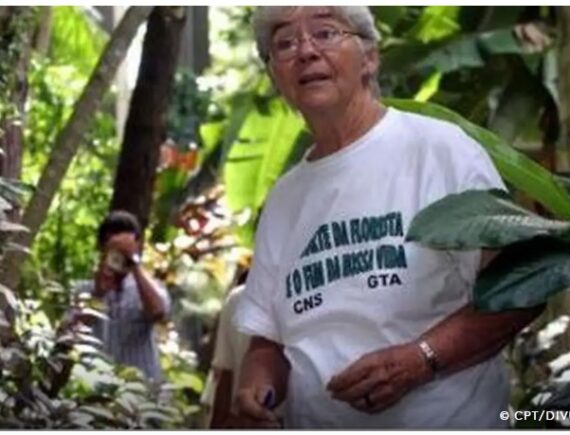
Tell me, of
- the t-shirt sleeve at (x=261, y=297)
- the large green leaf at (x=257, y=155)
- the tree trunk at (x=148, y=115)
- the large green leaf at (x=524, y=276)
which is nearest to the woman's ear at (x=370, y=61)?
the t-shirt sleeve at (x=261, y=297)

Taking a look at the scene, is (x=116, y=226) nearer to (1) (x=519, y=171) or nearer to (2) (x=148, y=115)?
(2) (x=148, y=115)

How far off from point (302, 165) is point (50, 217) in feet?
2.49

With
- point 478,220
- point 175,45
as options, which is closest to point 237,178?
point 175,45

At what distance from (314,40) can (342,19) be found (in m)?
0.05

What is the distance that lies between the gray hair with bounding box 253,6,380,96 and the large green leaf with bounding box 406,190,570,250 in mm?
298

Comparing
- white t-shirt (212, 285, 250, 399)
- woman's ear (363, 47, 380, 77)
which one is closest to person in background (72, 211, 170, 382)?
white t-shirt (212, 285, 250, 399)

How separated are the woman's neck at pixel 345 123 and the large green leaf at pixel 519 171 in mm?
120

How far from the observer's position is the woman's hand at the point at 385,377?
191 cm

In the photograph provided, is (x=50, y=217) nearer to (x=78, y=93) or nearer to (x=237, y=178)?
(x=78, y=93)

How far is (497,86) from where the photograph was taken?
151 inches

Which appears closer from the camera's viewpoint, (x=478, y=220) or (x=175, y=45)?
(x=478, y=220)

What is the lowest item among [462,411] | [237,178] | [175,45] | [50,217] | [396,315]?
[462,411]

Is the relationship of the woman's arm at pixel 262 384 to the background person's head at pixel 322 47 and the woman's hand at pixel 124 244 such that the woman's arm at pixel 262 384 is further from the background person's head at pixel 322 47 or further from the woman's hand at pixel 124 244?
the woman's hand at pixel 124 244

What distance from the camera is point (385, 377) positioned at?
6.27 feet
